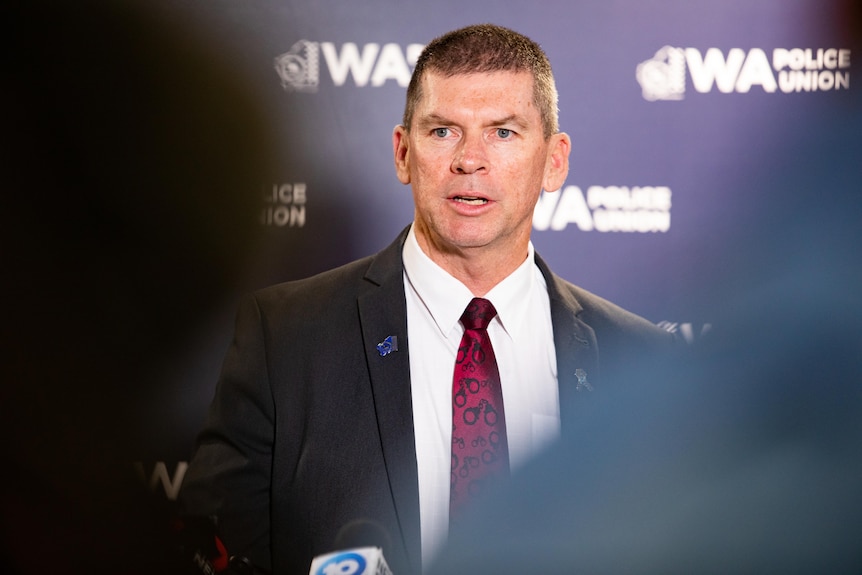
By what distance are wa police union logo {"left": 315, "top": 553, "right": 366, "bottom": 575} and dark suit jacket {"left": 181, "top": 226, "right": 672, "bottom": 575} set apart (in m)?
0.58

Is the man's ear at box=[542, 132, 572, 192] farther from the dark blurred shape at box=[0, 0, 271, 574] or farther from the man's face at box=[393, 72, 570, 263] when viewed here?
the dark blurred shape at box=[0, 0, 271, 574]

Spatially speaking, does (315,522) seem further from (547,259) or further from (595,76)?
(595,76)

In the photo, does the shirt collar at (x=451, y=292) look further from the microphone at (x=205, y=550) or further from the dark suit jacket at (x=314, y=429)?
the microphone at (x=205, y=550)

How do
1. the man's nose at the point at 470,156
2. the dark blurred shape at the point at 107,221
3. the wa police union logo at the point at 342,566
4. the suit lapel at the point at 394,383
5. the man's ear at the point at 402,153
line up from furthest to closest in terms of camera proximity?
the dark blurred shape at the point at 107,221 < the man's ear at the point at 402,153 < the man's nose at the point at 470,156 < the suit lapel at the point at 394,383 < the wa police union logo at the point at 342,566

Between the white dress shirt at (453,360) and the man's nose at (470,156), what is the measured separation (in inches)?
8.8

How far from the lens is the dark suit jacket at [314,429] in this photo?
1.96m

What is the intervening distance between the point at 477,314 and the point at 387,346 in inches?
9.2

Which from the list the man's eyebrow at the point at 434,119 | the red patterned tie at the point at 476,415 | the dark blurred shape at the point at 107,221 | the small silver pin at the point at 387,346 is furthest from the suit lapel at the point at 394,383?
the dark blurred shape at the point at 107,221

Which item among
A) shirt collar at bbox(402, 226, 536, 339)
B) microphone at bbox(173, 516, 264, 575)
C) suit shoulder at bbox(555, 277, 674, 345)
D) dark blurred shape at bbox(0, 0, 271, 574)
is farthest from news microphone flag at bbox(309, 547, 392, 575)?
dark blurred shape at bbox(0, 0, 271, 574)

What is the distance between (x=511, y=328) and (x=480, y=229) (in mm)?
253

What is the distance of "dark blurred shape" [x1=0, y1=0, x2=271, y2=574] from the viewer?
273 cm

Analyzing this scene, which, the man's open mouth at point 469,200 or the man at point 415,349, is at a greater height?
the man's open mouth at point 469,200

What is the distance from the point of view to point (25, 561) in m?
2.67

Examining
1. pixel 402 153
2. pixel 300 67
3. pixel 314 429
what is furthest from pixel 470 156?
pixel 300 67
